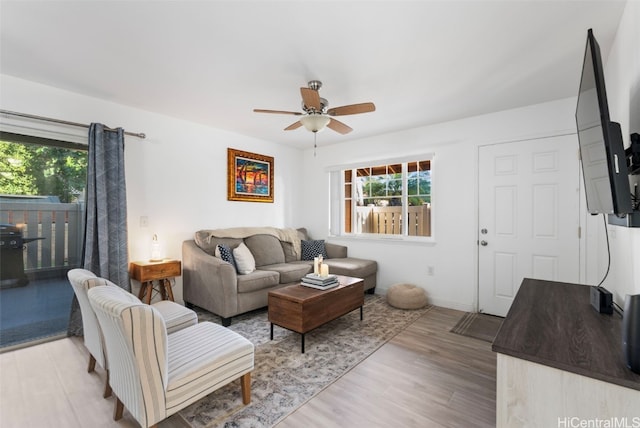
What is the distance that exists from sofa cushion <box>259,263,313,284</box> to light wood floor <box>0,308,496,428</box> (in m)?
1.55

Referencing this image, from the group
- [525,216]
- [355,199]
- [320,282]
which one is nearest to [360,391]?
[320,282]

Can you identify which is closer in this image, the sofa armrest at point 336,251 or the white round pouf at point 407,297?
the white round pouf at point 407,297

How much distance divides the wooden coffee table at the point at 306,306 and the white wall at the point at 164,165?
1.76 metres

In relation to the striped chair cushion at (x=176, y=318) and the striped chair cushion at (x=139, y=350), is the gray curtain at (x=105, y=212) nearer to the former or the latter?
the striped chair cushion at (x=176, y=318)

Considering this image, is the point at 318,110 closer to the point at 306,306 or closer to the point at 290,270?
the point at 306,306

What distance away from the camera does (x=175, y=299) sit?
12.1 feet

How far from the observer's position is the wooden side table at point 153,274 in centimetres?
311

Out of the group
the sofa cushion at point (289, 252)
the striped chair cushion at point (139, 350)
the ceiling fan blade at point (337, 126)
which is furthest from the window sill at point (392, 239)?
the striped chair cushion at point (139, 350)

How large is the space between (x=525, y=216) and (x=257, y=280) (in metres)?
3.16

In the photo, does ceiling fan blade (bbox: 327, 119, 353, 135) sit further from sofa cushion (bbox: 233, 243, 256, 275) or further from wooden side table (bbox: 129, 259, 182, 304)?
wooden side table (bbox: 129, 259, 182, 304)

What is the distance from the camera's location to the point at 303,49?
6.96 ft

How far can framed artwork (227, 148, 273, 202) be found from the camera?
14.1 feet

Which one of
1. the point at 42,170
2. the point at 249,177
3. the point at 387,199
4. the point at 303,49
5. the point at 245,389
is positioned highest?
the point at 303,49

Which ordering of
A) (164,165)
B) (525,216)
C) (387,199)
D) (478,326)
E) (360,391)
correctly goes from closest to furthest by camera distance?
(360,391) < (478,326) < (525,216) < (164,165) < (387,199)
